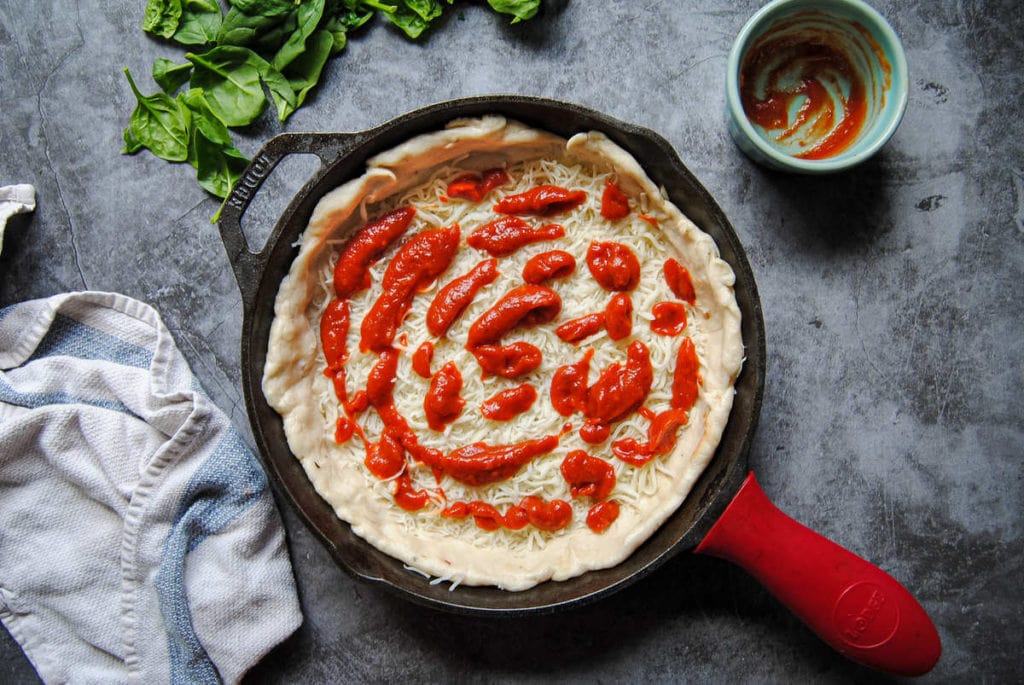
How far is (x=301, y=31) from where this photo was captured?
336 cm

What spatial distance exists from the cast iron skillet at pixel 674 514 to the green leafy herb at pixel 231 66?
60 cm

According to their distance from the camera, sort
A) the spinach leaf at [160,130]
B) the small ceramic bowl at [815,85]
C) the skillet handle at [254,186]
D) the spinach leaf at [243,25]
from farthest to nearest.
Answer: the spinach leaf at [160,130], the spinach leaf at [243,25], the small ceramic bowl at [815,85], the skillet handle at [254,186]

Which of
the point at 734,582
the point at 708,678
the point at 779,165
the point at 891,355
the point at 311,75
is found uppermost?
the point at 311,75

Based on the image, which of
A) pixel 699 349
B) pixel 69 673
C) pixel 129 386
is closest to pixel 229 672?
pixel 69 673

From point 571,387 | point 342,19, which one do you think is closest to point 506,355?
point 571,387

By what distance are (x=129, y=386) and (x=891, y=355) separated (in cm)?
345

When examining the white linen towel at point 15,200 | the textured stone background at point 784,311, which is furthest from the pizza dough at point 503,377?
the white linen towel at point 15,200

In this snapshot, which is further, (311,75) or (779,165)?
(311,75)

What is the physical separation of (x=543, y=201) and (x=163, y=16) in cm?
194

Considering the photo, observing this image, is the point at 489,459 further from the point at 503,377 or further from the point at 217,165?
the point at 217,165

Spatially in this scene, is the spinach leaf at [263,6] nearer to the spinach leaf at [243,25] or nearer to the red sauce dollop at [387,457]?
the spinach leaf at [243,25]

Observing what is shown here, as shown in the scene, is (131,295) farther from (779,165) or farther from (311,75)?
(779,165)

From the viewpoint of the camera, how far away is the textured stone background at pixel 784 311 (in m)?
3.44

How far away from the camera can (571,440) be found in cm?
329
